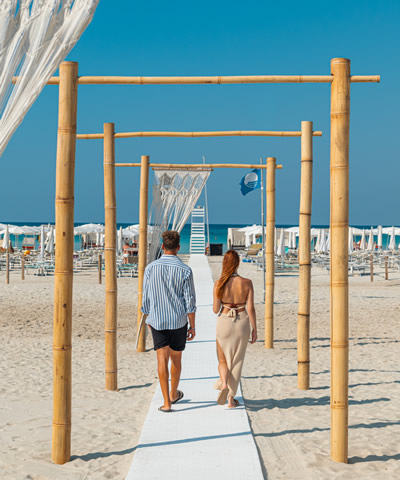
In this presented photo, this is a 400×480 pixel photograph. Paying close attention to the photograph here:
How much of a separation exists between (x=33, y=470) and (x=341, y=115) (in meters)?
2.91

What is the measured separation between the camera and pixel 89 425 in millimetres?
4523

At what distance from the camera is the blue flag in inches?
432

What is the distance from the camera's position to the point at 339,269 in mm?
3768

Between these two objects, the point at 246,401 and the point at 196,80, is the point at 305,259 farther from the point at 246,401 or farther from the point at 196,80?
the point at 196,80

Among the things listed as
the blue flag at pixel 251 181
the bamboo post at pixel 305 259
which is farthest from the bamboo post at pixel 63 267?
the blue flag at pixel 251 181

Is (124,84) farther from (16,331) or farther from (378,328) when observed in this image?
(378,328)

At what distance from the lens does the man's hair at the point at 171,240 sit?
4410 millimetres

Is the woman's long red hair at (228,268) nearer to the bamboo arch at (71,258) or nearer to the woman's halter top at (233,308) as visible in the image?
the woman's halter top at (233,308)

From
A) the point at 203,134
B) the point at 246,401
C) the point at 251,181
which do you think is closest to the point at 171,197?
the point at 251,181

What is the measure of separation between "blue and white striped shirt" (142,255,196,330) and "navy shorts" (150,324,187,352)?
44 mm

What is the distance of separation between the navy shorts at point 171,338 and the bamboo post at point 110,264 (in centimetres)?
117

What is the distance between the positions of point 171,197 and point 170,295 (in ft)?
24.5

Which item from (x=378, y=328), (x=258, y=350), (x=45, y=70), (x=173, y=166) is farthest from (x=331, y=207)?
(x=378, y=328)

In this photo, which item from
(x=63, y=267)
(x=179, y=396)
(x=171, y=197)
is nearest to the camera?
(x=63, y=267)
